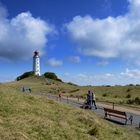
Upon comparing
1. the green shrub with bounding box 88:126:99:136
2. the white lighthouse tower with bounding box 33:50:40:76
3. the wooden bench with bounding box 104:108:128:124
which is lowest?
the green shrub with bounding box 88:126:99:136

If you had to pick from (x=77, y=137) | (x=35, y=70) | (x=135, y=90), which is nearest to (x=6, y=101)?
(x=77, y=137)

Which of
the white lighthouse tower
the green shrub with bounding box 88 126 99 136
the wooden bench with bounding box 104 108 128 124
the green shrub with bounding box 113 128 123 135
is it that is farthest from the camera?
the white lighthouse tower

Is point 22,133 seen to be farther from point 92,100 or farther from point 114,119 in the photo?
point 92,100

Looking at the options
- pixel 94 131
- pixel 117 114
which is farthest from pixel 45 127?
pixel 117 114

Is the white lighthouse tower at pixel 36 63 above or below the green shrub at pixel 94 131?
above

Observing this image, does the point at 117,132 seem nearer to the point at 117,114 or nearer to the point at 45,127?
the point at 45,127

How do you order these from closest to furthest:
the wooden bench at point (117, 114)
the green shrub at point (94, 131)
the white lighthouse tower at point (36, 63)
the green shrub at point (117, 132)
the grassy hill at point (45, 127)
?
the grassy hill at point (45, 127) < the green shrub at point (94, 131) < the green shrub at point (117, 132) < the wooden bench at point (117, 114) < the white lighthouse tower at point (36, 63)

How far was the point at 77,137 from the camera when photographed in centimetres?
1425

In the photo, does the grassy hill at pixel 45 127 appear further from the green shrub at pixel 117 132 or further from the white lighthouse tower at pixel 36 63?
the white lighthouse tower at pixel 36 63

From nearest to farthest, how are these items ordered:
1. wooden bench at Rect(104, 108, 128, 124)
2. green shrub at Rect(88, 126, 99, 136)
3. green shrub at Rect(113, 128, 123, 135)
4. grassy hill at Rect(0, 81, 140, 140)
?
grassy hill at Rect(0, 81, 140, 140), green shrub at Rect(88, 126, 99, 136), green shrub at Rect(113, 128, 123, 135), wooden bench at Rect(104, 108, 128, 124)

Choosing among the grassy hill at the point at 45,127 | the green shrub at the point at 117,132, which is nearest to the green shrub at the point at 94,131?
the grassy hill at the point at 45,127

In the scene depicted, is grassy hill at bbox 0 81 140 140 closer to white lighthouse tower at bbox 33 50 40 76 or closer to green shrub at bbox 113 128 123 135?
green shrub at bbox 113 128 123 135

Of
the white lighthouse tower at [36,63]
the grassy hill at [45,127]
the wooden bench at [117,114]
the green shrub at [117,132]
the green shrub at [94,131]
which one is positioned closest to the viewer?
the grassy hill at [45,127]

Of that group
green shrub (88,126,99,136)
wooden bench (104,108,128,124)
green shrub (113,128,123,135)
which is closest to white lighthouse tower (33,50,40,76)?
wooden bench (104,108,128,124)
